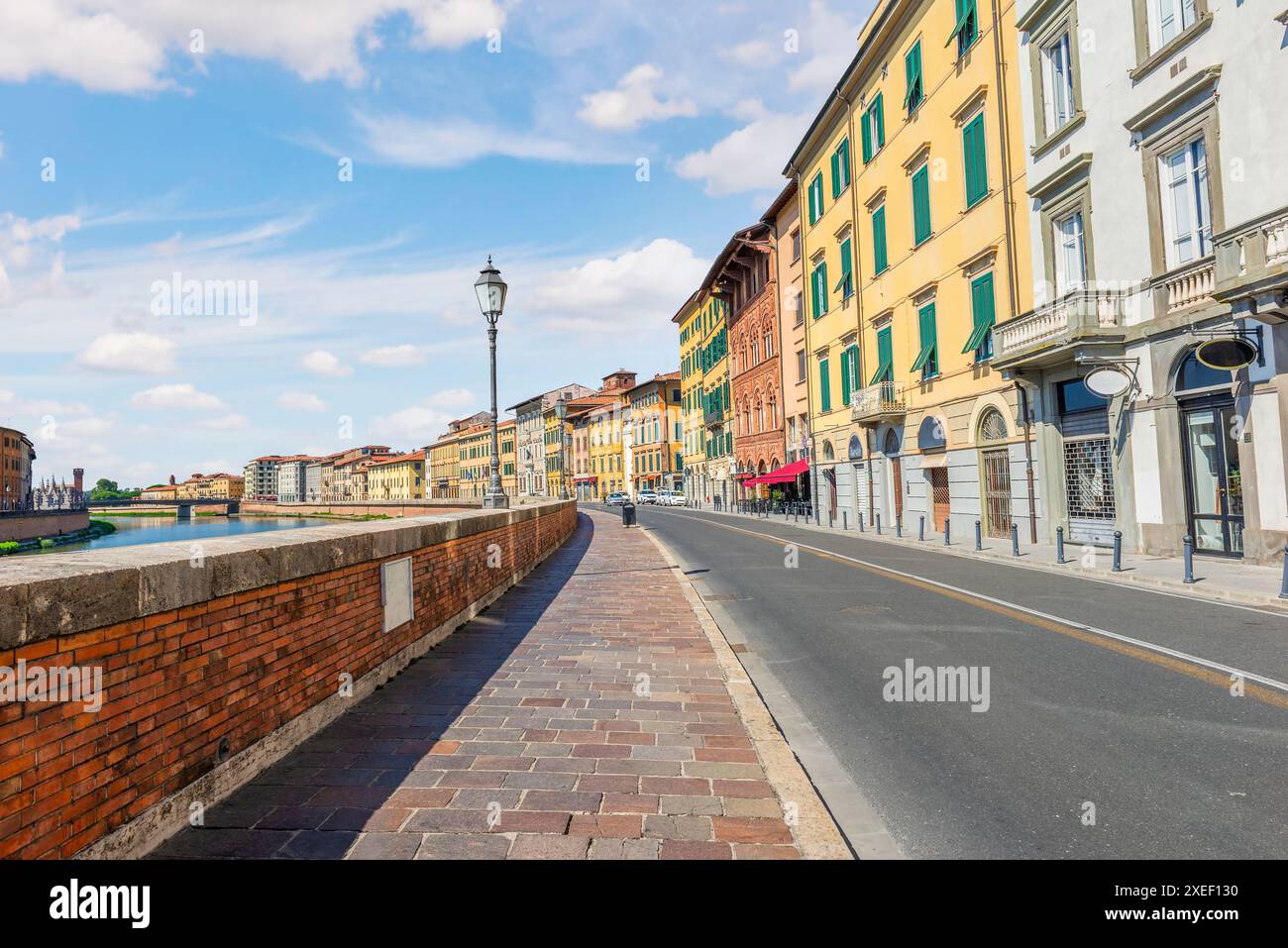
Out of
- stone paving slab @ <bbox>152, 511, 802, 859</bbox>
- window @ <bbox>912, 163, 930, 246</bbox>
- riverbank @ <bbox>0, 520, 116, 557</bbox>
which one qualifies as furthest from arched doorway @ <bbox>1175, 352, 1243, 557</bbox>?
riverbank @ <bbox>0, 520, 116, 557</bbox>

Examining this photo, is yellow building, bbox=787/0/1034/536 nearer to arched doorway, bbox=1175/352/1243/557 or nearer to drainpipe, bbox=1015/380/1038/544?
drainpipe, bbox=1015/380/1038/544

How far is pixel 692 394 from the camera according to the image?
67500 millimetres

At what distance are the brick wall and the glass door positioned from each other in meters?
15.3

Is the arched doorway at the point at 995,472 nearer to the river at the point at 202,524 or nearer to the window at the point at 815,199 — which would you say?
the window at the point at 815,199

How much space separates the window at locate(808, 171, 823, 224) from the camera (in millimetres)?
33781

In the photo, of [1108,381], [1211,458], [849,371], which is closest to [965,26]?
[1108,381]

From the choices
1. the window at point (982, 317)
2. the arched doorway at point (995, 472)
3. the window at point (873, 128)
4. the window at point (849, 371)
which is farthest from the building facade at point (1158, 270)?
the window at point (849, 371)

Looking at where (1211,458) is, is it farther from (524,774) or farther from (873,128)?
(873,128)

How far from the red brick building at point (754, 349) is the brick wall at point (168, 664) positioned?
1514 inches

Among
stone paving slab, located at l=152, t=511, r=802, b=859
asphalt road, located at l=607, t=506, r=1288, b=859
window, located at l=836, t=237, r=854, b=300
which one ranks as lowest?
asphalt road, located at l=607, t=506, r=1288, b=859

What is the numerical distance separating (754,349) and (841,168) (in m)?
16.6

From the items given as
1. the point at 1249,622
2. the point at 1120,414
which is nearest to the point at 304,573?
the point at 1249,622

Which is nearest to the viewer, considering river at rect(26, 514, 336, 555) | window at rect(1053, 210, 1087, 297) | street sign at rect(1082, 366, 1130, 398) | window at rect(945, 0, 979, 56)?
street sign at rect(1082, 366, 1130, 398)

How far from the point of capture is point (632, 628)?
8.94m
